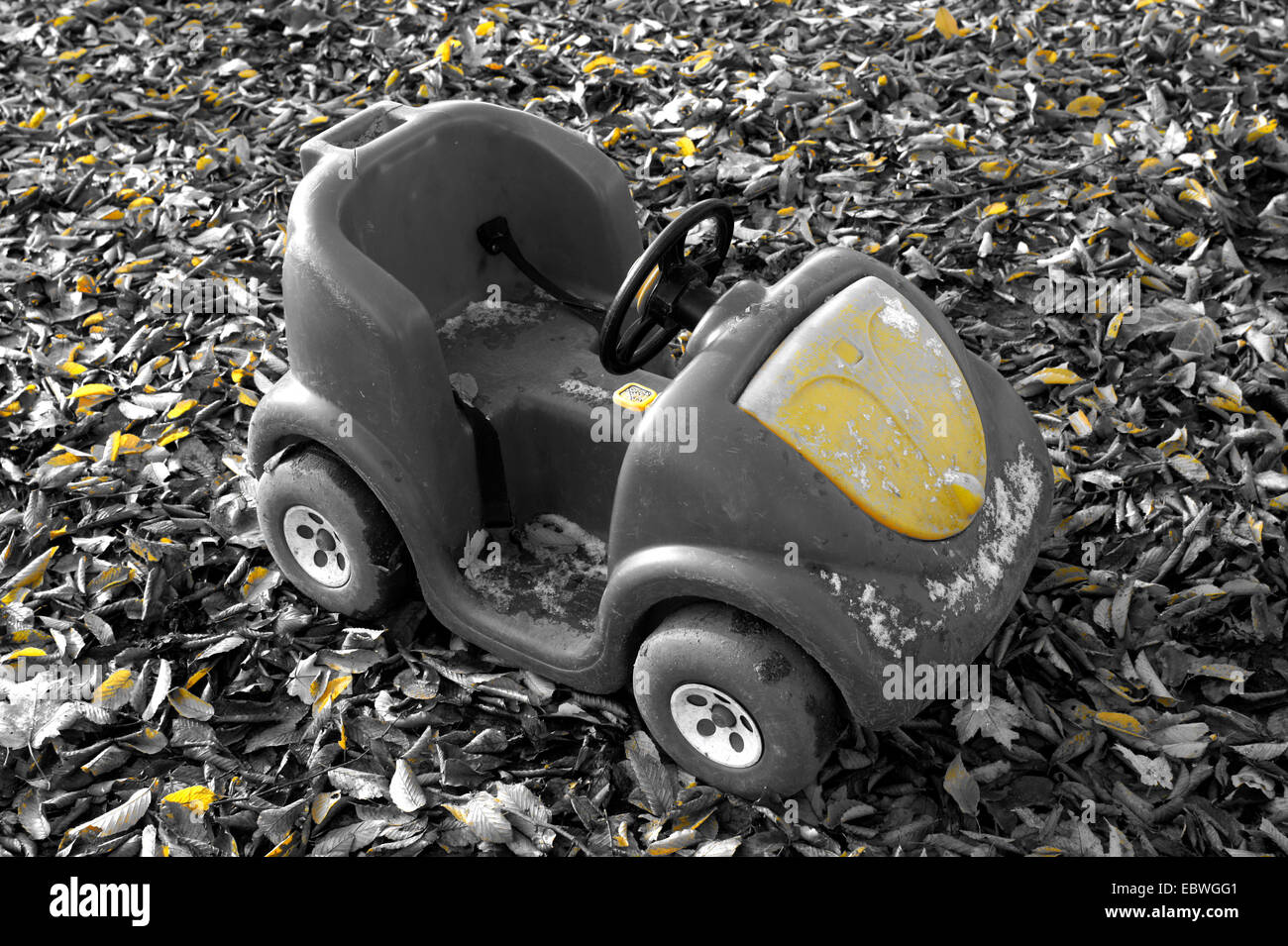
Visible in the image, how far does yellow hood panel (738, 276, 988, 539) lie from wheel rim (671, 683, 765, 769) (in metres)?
0.47

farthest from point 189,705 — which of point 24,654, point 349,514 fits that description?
point 349,514

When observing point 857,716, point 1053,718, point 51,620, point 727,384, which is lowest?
point 51,620

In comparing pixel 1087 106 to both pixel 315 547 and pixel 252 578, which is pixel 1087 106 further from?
pixel 252 578

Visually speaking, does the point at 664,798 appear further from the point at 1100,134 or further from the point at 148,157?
the point at 148,157

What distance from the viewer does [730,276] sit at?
3.91 m

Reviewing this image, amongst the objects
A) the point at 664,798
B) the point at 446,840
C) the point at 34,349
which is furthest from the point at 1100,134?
the point at 34,349

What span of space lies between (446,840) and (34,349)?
2.28 m

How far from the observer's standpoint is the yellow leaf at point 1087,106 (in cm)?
450

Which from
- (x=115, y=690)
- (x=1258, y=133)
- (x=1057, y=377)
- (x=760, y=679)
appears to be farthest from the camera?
(x=1258, y=133)

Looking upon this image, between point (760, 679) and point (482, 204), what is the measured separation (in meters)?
1.43

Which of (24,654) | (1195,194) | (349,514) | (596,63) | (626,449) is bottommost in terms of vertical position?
(24,654)

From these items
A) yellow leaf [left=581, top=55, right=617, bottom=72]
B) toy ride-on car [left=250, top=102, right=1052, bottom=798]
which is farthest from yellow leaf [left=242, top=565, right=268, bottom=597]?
yellow leaf [left=581, top=55, right=617, bottom=72]

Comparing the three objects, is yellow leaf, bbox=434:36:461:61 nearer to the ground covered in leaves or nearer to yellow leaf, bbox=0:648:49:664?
the ground covered in leaves
